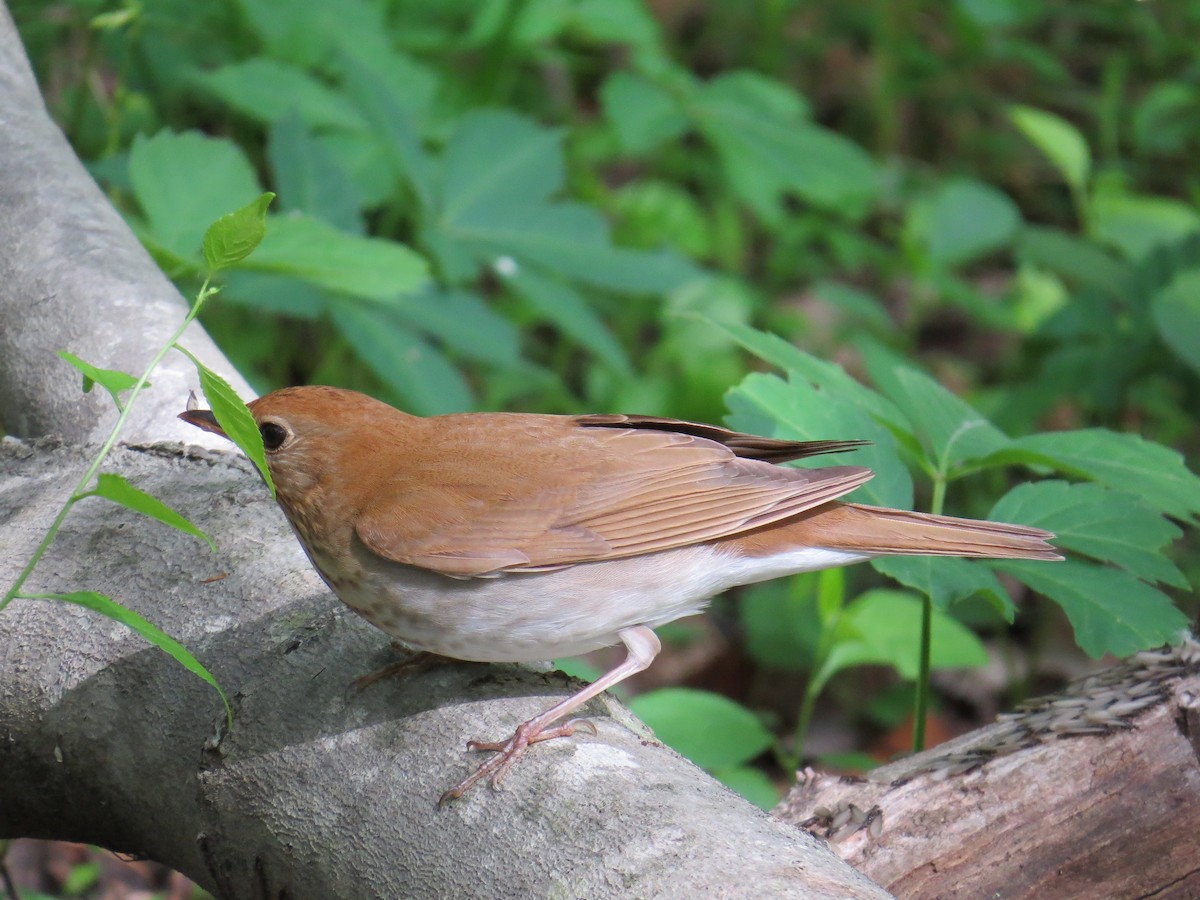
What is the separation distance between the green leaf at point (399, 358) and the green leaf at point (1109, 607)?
1748 mm

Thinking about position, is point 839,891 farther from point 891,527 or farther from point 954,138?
point 954,138

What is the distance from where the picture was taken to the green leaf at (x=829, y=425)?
2.52 meters

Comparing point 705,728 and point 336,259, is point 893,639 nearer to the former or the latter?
point 705,728

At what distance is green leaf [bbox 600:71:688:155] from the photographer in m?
4.86

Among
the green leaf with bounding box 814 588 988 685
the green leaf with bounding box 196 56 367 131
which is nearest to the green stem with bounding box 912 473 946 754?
the green leaf with bounding box 814 588 988 685

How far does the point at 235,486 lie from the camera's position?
97.7 inches

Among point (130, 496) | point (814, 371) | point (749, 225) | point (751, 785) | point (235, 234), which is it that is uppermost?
point (235, 234)

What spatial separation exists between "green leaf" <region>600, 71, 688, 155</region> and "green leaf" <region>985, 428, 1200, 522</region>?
2.70m

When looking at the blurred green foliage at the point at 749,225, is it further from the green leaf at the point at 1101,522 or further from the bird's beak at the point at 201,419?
the bird's beak at the point at 201,419

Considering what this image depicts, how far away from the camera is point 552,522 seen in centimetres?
233

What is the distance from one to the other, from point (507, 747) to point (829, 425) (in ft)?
3.50

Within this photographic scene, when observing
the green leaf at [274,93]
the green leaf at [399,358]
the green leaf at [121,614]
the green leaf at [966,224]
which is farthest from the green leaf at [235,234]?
the green leaf at [966,224]

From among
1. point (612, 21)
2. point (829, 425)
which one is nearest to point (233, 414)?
point (829, 425)

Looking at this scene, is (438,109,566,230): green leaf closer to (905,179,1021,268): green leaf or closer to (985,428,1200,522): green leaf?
(985,428,1200,522): green leaf
